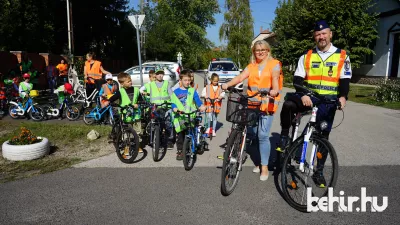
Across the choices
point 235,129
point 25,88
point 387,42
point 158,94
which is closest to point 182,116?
point 158,94

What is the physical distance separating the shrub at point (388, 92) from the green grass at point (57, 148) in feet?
38.8

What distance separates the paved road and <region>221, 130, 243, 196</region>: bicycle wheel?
0.13 meters

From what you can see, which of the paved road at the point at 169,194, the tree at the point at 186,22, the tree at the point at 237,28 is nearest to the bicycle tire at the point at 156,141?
the paved road at the point at 169,194

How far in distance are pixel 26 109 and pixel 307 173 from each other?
8481 mm

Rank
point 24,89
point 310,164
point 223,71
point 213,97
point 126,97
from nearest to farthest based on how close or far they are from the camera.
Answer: point 310,164 → point 126,97 → point 213,97 → point 24,89 → point 223,71

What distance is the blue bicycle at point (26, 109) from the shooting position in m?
8.97

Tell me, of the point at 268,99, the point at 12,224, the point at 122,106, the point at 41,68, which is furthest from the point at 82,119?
the point at 41,68

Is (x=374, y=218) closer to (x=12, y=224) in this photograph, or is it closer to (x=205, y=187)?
(x=205, y=187)

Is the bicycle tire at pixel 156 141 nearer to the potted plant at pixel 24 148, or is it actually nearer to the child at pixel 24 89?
the potted plant at pixel 24 148

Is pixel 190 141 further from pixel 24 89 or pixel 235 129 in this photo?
pixel 24 89

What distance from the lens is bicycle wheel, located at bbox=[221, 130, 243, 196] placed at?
12.5ft

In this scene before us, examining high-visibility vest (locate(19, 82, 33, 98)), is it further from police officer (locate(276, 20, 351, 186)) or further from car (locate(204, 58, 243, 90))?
car (locate(204, 58, 243, 90))

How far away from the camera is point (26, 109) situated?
9.05 m

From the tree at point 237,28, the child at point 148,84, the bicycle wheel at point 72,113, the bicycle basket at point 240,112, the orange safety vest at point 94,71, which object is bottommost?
the bicycle wheel at point 72,113
